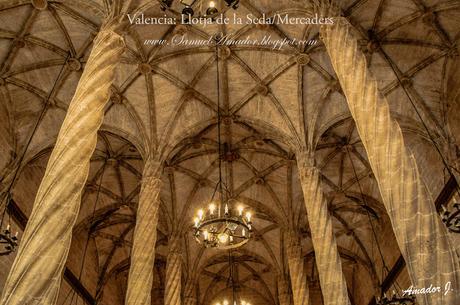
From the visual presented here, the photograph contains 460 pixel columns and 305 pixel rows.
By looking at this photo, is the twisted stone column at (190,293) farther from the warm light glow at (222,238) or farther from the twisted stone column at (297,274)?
the warm light glow at (222,238)

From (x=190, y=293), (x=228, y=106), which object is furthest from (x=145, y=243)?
(x=190, y=293)

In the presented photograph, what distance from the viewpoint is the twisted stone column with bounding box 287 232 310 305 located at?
50.7 ft

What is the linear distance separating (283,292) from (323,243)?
9.45 metres

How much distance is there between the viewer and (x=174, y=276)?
15.3 m

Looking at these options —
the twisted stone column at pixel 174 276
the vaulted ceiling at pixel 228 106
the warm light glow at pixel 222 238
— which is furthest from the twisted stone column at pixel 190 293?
the warm light glow at pixel 222 238

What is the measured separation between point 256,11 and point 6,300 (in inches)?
466

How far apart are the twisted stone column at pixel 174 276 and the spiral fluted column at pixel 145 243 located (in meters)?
2.41

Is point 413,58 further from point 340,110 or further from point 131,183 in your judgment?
point 131,183

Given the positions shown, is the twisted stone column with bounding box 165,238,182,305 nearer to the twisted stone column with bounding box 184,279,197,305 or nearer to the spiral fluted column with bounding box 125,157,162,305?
the spiral fluted column with bounding box 125,157,162,305

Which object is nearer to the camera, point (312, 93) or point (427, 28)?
point (427, 28)

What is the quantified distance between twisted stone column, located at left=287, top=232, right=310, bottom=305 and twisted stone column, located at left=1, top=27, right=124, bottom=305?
1082 cm

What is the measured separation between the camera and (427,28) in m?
14.3

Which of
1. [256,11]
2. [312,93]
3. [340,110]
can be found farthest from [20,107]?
[340,110]

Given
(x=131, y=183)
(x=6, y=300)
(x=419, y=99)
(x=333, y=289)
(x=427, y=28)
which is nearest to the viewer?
(x=6, y=300)
